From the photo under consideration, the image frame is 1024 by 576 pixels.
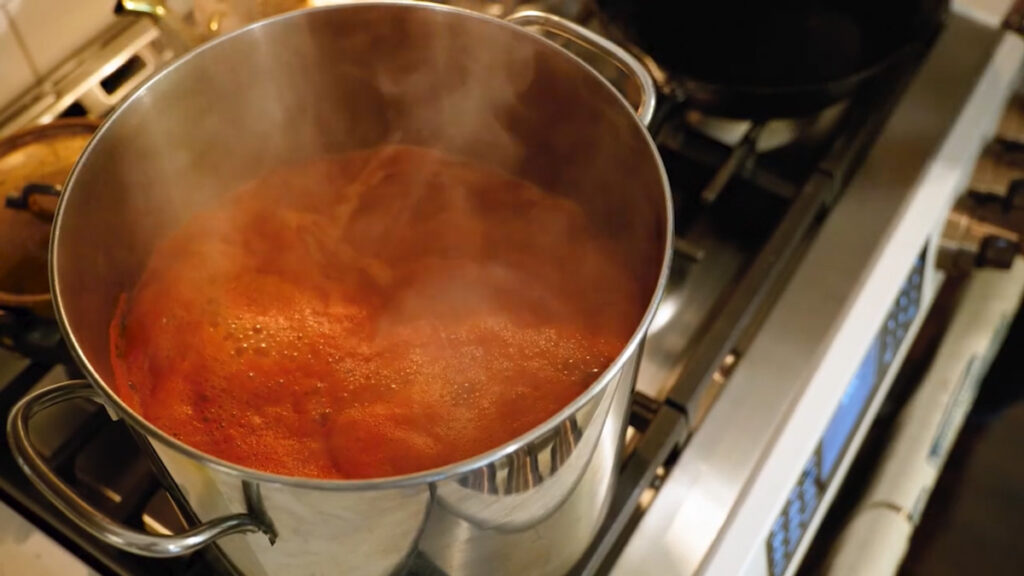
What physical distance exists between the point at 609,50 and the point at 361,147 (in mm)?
273

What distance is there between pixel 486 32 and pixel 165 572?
16.5 inches

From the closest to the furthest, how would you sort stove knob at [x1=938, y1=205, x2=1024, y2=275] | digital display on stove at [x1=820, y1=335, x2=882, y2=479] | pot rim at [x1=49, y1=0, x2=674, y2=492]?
pot rim at [x1=49, y1=0, x2=674, y2=492]
digital display on stove at [x1=820, y1=335, x2=882, y2=479]
stove knob at [x1=938, y1=205, x2=1024, y2=275]

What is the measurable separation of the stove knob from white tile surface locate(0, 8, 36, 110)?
2.59 feet

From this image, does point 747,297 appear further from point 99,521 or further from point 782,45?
point 99,521

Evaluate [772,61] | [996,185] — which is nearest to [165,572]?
[772,61]

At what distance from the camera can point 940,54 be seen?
0.84 m

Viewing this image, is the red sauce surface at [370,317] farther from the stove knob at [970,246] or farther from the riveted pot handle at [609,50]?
the stove knob at [970,246]

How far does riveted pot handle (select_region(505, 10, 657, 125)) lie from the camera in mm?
563

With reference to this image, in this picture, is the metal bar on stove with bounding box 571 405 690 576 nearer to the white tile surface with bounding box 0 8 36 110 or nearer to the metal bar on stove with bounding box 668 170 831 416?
the metal bar on stove with bounding box 668 170 831 416

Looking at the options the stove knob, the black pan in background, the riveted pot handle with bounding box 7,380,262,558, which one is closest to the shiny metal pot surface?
the riveted pot handle with bounding box 7,380,262,558

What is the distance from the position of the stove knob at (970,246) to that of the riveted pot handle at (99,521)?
0.64 metres

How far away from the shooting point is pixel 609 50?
1.91 feet

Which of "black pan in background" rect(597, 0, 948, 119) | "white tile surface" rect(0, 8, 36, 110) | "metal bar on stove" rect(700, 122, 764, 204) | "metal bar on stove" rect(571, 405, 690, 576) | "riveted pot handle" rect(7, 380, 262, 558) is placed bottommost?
"riveted pot handle" rect(7, 380, 262, 558)

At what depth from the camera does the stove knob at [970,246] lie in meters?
0.77
